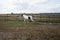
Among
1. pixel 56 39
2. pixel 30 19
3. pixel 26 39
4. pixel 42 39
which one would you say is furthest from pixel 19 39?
pixel 30 19

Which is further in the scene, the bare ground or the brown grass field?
the brown grass field

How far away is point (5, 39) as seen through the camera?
41.7ft

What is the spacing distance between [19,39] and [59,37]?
3.34 m

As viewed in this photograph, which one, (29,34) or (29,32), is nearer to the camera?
(29,34)

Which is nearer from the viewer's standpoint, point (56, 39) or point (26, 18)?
point (56, 39)

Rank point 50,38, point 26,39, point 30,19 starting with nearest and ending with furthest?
point 26,39, point 50,38, point 30,19

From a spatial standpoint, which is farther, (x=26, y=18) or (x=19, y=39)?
(x=26, y=18)

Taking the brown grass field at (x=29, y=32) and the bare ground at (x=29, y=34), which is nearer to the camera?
the bare ground at (x=29, y=34)

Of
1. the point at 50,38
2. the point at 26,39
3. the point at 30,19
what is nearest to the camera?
the point at 26,39

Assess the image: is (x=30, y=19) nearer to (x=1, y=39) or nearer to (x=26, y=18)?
(x=26, y=18)

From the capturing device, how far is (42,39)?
12.6 metres

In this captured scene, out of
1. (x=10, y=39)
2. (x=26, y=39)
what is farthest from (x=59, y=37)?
(x=10, y=39)

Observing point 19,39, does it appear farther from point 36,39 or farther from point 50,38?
point 50,38

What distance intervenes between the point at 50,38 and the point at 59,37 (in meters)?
1.00
